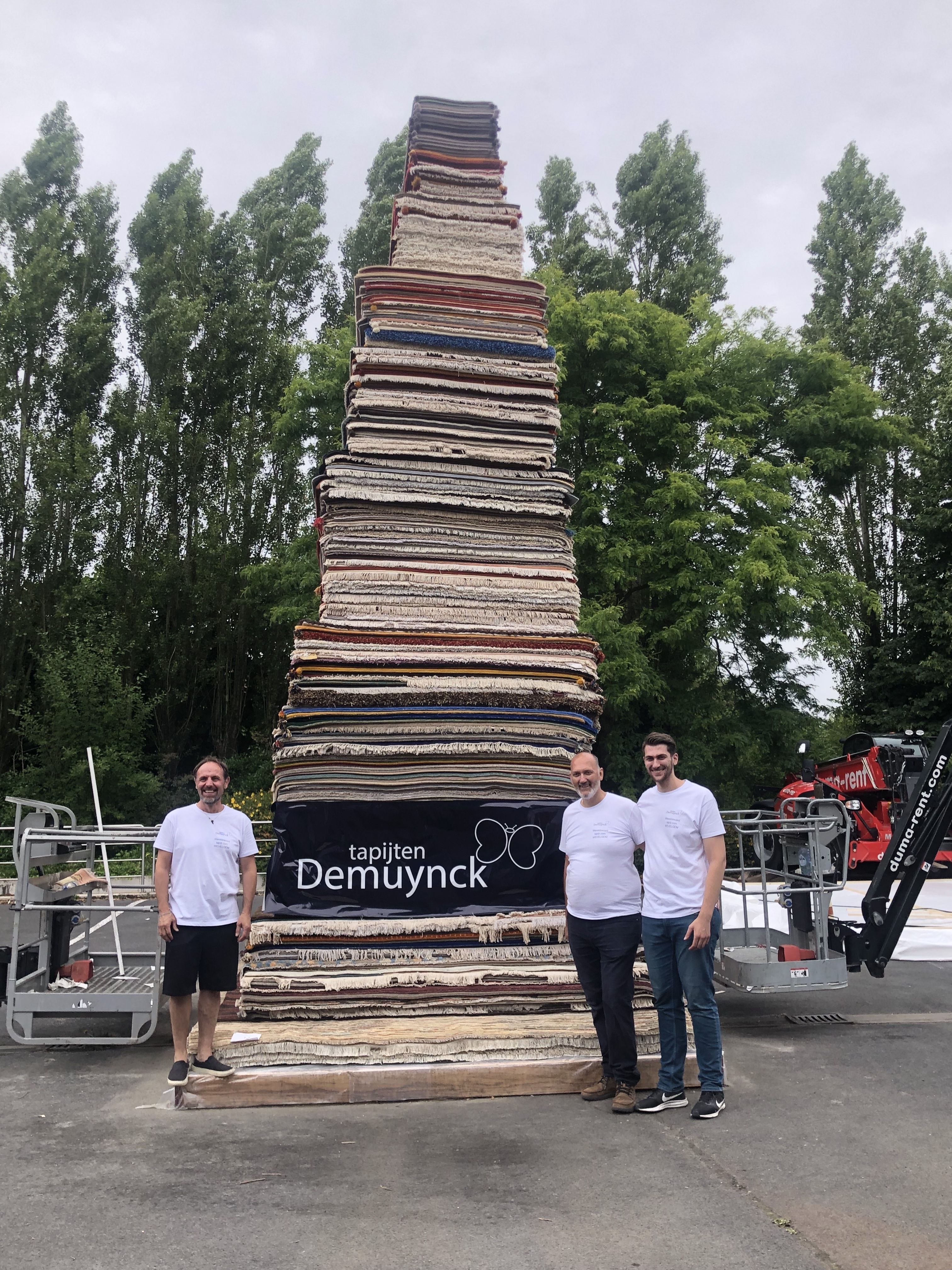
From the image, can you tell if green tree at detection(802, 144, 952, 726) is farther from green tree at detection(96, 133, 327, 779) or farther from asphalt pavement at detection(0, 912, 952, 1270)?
asphalt pavement at detection(0, 912, 952, 1270)

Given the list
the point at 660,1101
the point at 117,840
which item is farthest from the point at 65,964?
the point at 660,1101

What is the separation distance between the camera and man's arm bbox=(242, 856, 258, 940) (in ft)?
15.4

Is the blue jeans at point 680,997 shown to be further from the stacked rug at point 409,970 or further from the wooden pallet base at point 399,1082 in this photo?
the stacked rug at point 409,970

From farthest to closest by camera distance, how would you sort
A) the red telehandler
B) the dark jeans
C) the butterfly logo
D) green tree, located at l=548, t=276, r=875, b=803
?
green tree, located at l=548, t=276, r=875, b=803 → the red telehandler → the butterfly logo → the dark jeans

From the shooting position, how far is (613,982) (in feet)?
14.8

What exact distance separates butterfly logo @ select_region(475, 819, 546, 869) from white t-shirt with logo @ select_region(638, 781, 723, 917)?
89cm

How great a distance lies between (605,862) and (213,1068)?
209 cm

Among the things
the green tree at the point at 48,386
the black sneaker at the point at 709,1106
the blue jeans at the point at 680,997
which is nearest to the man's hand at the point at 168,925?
the blue jeans at the point at 680,997

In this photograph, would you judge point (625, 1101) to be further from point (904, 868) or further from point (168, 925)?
point (904, 868)

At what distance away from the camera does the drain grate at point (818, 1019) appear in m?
6.41

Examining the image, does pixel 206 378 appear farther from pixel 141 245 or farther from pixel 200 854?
pixel 200 854

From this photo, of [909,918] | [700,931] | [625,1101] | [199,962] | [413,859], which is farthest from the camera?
[909,918]

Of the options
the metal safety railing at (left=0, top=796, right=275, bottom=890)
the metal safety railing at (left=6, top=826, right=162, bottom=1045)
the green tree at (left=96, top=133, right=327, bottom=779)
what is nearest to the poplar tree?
the green tree at (left=96, top=133, right=327, bottom=779)

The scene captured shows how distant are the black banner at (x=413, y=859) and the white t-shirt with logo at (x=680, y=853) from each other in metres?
0.84
